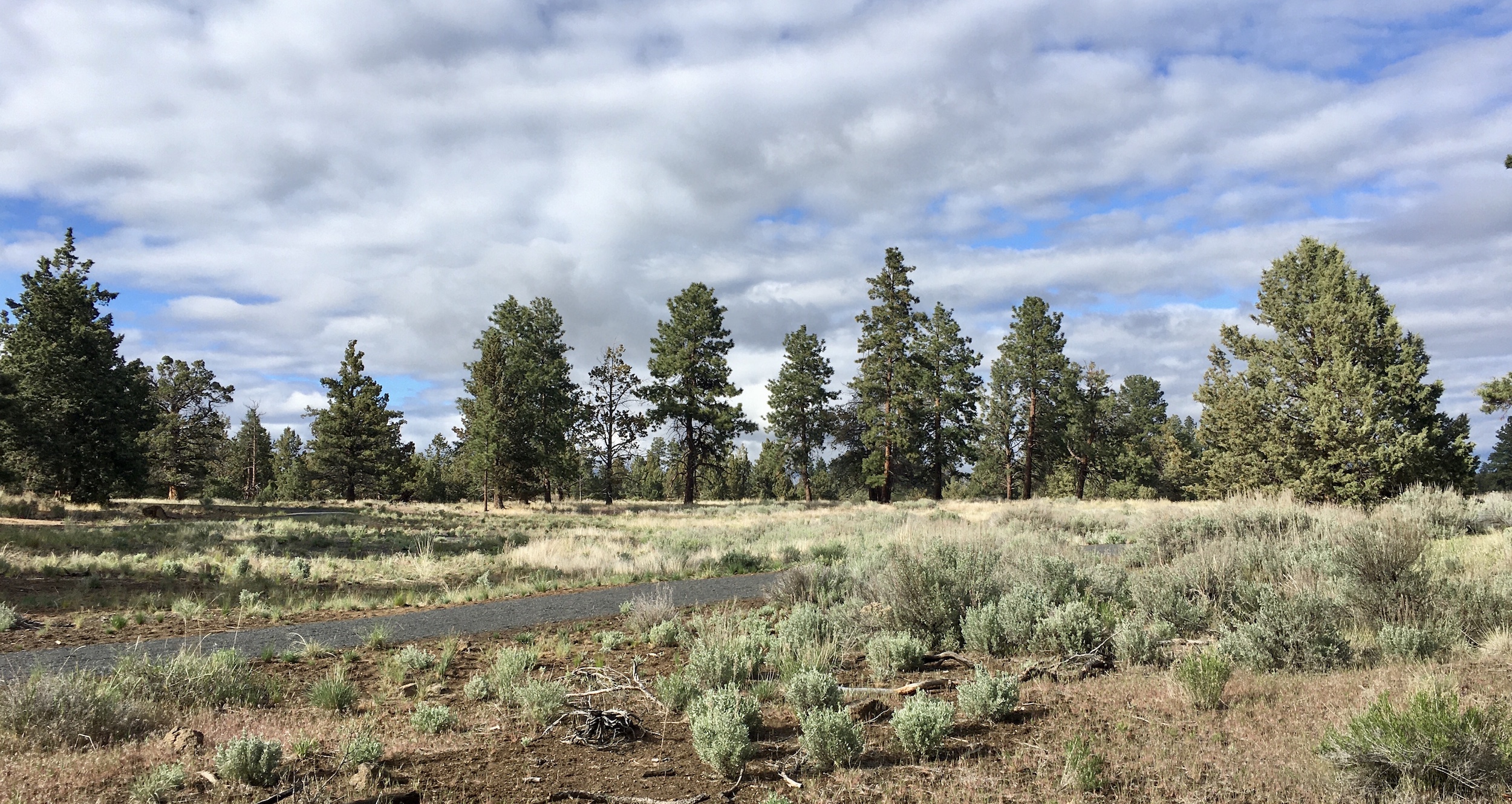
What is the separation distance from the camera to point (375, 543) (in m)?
22.9

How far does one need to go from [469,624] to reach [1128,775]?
9.02 meters

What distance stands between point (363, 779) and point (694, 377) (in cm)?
Result: 4325

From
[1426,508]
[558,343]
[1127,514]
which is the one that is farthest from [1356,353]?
[558,343]

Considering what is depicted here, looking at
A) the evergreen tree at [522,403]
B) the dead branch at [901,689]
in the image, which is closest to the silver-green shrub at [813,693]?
the dead branch at [901,689]

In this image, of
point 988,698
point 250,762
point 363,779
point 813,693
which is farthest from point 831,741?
point 250,762

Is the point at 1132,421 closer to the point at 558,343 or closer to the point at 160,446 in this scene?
the point at 558,343

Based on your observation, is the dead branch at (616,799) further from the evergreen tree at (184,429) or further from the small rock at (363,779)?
the evergreen tree at (184,429)

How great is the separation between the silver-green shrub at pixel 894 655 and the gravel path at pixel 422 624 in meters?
5.05

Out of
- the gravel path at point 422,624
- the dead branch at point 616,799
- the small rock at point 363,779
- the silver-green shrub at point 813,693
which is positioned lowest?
the gravel path at point 422,624

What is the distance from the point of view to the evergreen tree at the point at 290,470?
61531 millimetres

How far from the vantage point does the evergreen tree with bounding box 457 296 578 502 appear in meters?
42.0

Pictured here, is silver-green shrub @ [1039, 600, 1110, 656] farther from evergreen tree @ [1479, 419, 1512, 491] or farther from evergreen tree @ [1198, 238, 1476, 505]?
evergreen tree @ [1479, 419, 1512, 491]

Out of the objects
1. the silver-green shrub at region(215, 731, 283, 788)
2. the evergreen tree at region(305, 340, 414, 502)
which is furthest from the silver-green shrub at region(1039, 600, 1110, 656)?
the evergreen tree at region(305, 340, 414, 502)

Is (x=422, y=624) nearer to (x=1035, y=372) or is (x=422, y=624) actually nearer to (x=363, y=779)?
(x=363, y=779)
